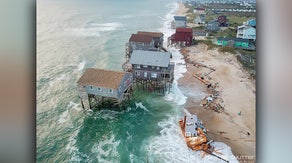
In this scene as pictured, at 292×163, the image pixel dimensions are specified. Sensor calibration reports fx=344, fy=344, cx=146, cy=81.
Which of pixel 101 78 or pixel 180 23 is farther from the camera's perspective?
pixel 180 23

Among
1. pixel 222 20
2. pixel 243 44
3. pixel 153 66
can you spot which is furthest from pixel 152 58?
pixel 243 44

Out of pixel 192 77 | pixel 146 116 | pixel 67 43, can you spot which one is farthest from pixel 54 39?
Answer: pixel 192 77

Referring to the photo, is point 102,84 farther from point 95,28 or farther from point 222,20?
point 222,20

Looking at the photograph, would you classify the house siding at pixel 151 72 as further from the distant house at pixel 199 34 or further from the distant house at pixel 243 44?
the distant house at pixel 243 44

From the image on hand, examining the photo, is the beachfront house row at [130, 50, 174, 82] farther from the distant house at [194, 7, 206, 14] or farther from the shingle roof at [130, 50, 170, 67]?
the distant house at [194, 7, 206, 14]

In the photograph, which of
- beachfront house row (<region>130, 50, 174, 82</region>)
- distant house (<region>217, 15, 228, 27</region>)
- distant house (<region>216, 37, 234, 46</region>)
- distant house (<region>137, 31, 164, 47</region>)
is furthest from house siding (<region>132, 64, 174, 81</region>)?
distant house (<region>217, 15, 228, 27</region>)

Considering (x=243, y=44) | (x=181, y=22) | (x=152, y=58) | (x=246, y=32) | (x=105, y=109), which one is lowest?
(x=105, y=109)
